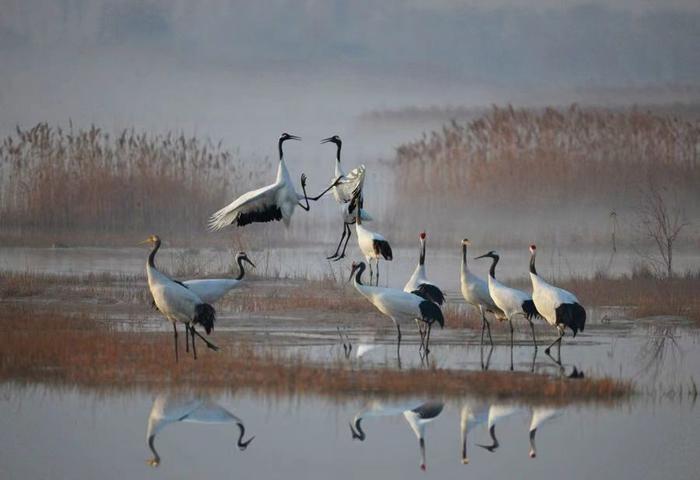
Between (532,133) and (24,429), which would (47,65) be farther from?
(24,429)

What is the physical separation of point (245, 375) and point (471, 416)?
1605mm

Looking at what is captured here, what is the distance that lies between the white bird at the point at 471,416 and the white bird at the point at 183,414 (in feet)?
3.99

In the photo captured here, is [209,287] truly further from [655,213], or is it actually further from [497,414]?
[655,213]

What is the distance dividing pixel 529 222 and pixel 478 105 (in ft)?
34.3

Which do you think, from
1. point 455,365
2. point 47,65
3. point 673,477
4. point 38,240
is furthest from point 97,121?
point 673,477

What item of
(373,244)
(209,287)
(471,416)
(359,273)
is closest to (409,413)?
(471,416)

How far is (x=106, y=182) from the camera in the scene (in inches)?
739

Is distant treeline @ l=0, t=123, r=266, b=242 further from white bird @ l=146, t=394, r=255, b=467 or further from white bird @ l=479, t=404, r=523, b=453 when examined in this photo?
white bird @ l=479, t=404, r=523, b=453

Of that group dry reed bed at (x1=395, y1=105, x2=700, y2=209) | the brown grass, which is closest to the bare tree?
dry reed bed at (x1=395, y1=105, x2=700, y2=209)

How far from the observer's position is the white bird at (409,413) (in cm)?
747

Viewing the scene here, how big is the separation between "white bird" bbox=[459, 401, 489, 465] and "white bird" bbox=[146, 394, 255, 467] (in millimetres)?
1215

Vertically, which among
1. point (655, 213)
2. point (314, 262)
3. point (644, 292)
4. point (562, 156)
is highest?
point (562, 156)

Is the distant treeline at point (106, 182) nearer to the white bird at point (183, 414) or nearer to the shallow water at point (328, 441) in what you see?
the shallow water at point (328, 441)

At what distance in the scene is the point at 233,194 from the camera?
19.4 meters
